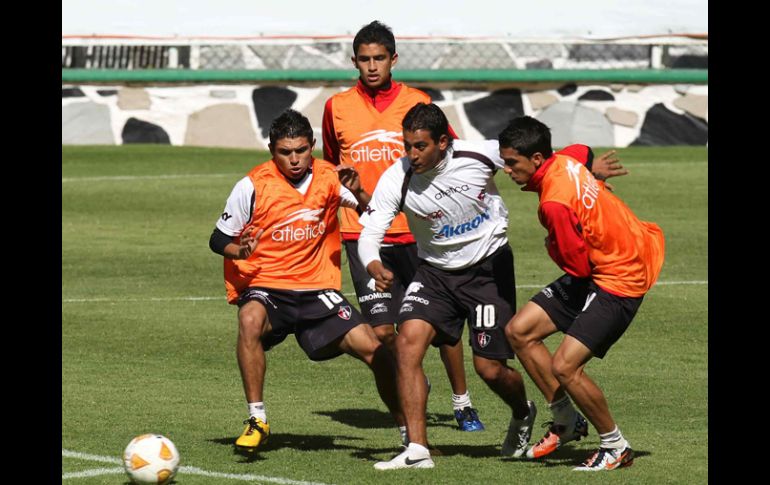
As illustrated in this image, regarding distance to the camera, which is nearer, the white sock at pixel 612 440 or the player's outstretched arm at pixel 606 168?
the white sock at pixel 612 440

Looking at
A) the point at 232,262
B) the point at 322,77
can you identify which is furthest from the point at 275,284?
the point at 322,77

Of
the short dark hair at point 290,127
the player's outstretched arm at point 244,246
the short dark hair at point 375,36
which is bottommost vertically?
the player's outstretched arm at point 244,246

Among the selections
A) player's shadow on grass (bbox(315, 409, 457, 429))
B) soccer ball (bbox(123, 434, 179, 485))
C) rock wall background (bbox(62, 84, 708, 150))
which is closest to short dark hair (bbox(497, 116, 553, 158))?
player's shadow on grass (bbox(315, 409, 457, 429))

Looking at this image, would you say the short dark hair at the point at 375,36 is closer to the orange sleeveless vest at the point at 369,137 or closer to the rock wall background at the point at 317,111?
the orange sleeveless vest at the point at 369,137

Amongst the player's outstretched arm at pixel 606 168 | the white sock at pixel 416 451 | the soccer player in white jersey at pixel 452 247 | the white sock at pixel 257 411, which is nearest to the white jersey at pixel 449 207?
the soccer player in white jersey at pixel 452 247

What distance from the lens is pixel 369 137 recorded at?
10789 millimetres

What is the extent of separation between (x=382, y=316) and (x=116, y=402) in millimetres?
2027

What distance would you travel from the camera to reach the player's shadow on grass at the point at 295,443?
941cm

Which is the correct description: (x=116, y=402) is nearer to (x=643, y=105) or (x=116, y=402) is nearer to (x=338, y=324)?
(x=338, y=324)

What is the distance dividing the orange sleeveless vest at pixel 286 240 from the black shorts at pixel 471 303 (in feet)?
2.11

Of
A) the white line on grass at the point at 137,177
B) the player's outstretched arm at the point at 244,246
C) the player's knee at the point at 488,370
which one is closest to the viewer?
the player's outstretched arm at the point at 244,246

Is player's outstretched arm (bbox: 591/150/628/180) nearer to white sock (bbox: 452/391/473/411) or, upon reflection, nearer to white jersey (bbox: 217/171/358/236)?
white sock (bbox: 452/391/473/411)

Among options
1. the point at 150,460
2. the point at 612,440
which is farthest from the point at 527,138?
the point at 150,460

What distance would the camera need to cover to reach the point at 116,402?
10867 mm
